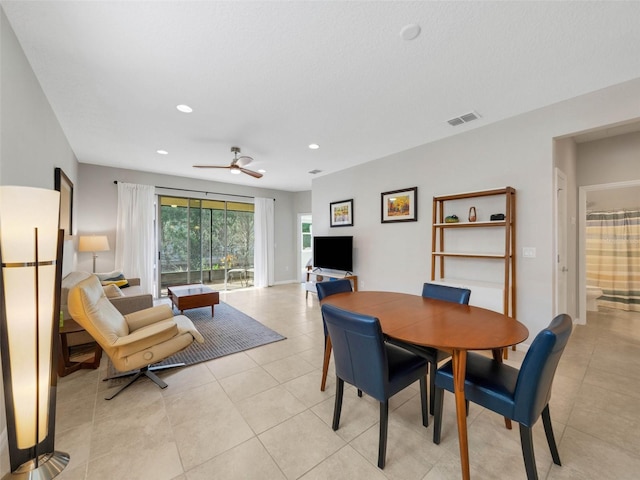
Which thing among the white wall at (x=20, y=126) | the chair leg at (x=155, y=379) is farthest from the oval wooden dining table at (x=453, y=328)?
the white wall at (x=20, y=126)

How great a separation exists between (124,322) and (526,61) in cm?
424

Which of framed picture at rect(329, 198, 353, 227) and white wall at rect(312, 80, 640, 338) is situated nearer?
white wall at rect(312, 80, 640, 338)

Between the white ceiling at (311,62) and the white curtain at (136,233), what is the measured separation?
6.32 feet

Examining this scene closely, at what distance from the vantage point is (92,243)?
14.8ft

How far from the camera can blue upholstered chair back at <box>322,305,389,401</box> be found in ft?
4.80

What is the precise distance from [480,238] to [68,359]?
484 cm

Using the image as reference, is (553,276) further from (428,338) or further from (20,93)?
(20,93)

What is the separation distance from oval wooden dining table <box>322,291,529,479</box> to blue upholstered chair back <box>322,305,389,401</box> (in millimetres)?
143

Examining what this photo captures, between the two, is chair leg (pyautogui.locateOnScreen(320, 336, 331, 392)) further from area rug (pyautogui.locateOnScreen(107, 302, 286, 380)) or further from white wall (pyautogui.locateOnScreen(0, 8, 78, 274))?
white wall (pyautogui.locateOnScreen(0, 8, 78, 274))

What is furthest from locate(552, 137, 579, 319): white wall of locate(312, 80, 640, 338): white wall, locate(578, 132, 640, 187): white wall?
locate(312, 80, 640, 338): white wall

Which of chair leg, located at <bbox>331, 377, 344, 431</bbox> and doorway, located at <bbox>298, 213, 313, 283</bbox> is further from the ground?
doorway, located at <bbox>298, 213, 313, 283</bbox>

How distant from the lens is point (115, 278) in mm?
4559

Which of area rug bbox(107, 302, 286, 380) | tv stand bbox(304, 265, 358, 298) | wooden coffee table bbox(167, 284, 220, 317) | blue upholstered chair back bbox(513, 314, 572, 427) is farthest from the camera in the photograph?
tv stand bbox(304, 265, 358, 298)

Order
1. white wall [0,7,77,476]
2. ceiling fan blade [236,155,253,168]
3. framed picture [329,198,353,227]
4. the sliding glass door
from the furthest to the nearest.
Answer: the sliding glass door → framed picture [329,198,353,227] → ceiling fan blade [236,155,253,168] → white wall [0,7,77,476]
